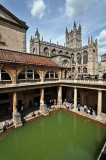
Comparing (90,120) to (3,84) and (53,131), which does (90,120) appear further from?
(3,84)

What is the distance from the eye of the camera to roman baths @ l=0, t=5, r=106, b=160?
849 cm

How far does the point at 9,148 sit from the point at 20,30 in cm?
2095

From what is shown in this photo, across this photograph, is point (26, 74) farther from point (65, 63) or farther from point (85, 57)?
point (85, 57)

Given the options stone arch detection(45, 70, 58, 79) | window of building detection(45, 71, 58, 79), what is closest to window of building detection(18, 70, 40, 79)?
stone arch detection(45, 70, 58, 79)

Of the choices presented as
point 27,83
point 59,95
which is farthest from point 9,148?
point 59,95

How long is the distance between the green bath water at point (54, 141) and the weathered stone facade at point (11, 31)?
15.6 m

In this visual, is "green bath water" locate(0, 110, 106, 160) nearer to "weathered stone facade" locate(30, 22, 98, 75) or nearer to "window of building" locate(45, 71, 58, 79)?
"window of building" locate(45, 71, 58, 79)

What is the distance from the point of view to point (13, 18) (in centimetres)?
1808

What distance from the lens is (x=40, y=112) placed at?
15.5 meters

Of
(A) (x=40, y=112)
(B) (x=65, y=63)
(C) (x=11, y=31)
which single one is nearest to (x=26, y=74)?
(A) (x=40, y=112)

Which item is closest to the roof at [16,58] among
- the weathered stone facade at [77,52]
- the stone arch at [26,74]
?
the stone arch at [26,74]

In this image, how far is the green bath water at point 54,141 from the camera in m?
7.88

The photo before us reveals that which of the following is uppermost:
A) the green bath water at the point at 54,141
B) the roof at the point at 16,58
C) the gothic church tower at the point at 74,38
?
the gothic church tower at the point at 74,38

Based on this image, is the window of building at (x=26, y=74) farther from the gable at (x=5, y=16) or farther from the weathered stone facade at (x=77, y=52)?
the weathered stone facade at (x=77, y=52)
